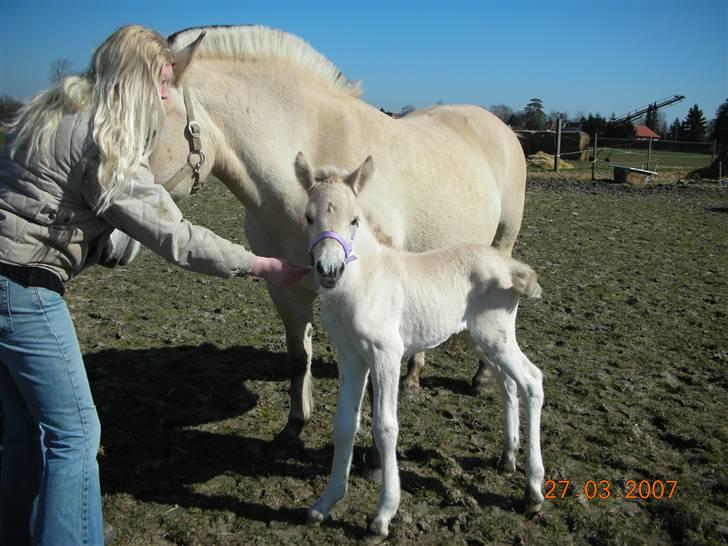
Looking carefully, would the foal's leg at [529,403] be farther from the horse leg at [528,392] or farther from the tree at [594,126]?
the tree at [594,126]

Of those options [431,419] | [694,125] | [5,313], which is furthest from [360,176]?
[694,125]

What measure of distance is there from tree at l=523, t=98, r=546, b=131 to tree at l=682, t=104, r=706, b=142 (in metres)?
13.3

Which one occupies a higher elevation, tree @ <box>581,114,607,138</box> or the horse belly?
tree @ <box>581,114,607,138</box>

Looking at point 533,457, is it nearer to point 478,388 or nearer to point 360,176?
point 478,388

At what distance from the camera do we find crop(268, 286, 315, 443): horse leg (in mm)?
3646

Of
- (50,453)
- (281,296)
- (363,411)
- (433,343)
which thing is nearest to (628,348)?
(363,411)

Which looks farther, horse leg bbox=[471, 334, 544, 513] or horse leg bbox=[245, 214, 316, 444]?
horse leg bbox=[245, 214, 316, 444]

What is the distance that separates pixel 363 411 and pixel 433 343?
1.39 metres

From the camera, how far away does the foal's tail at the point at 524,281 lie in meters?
2.97

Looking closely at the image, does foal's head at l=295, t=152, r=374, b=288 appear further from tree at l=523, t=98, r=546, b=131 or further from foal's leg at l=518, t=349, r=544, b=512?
tree at l=523, t=98, r=546, b=131

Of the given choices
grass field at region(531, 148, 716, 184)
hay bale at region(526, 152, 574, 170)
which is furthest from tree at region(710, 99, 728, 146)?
hay bale at region(526, 152, 574, 170)

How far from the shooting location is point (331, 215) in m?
2.56

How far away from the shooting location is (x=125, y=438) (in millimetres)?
3770
